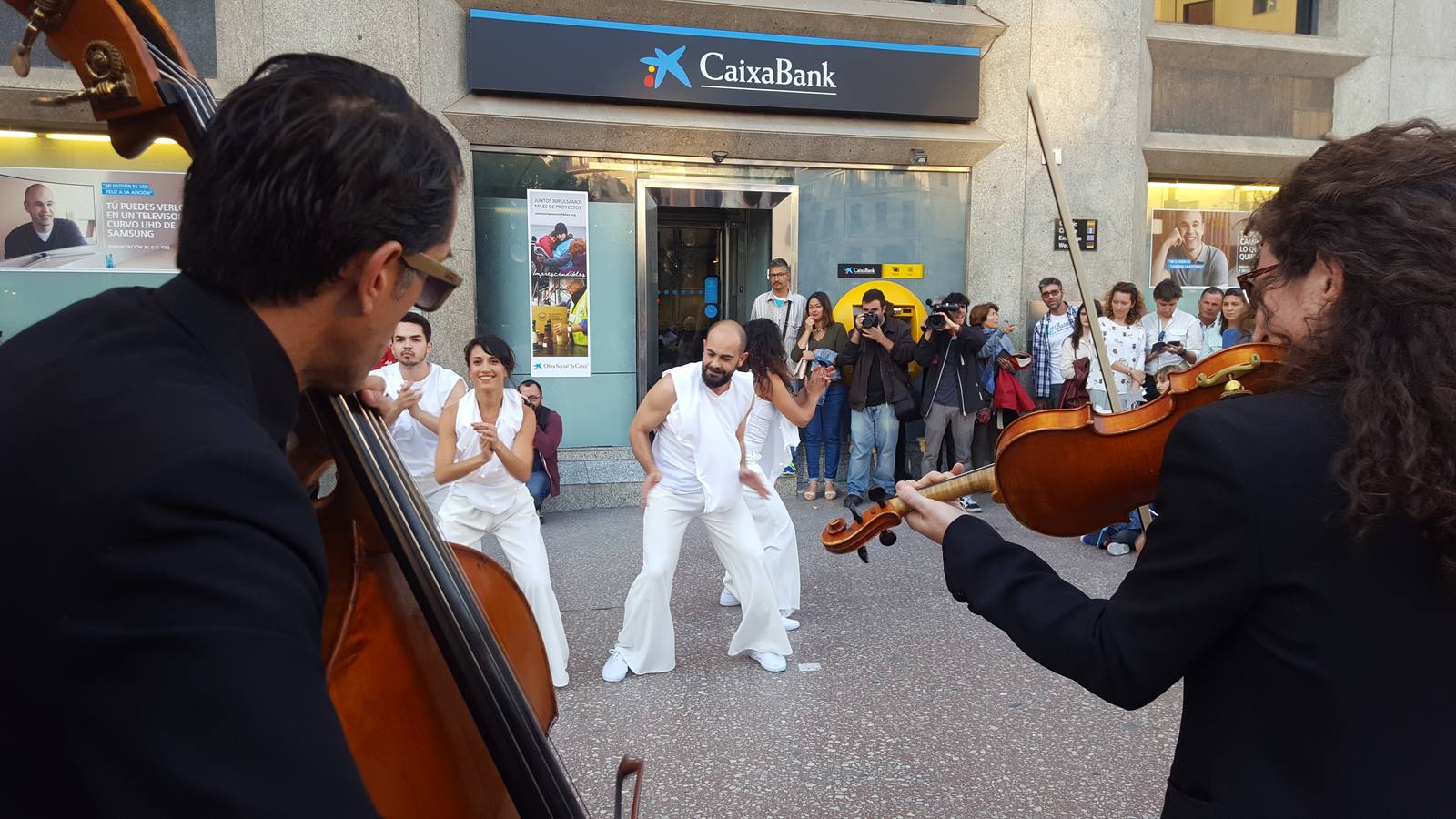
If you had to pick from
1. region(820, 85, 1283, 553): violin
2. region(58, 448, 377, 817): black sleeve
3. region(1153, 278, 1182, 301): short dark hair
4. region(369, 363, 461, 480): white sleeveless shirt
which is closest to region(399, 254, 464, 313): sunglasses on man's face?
region(58, 448, 377, 817): black sleeve

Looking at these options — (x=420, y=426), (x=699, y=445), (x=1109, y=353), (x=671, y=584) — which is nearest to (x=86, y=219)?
(x=420, y=426)

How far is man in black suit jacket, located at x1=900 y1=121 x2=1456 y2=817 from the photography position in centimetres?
124

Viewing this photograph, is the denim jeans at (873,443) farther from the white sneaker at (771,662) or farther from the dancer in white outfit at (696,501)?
the white sneaker at (771,662)

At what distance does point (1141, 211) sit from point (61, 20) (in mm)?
10646

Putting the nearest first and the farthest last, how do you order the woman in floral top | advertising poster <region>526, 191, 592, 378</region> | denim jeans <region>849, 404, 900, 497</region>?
1. the woman in floral top
2. denim jeans <region>849, 404, 900, 497</region>
3. advertising poster <region>526, 191, 592, 378</region>

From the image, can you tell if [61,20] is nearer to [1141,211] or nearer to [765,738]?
[765,738]

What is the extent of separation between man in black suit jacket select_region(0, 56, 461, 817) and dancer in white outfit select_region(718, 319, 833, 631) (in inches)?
180

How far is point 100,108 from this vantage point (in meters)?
1.33

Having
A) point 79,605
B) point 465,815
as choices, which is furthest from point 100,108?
point 465,815

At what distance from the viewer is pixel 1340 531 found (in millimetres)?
1268

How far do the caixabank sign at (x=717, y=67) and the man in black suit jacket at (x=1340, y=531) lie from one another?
7.89 metres

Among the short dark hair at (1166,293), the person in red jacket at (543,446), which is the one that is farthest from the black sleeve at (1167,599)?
the short dark hair at (1166,293)

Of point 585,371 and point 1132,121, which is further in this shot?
point 1132,121

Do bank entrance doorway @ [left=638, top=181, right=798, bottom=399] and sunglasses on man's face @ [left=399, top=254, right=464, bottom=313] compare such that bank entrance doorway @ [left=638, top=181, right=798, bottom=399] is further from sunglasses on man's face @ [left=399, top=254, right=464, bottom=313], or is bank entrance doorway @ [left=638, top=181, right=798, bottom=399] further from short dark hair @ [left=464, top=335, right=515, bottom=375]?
sunglasses on man's face @ [left=399, top=254, right=464, bottom=313]
